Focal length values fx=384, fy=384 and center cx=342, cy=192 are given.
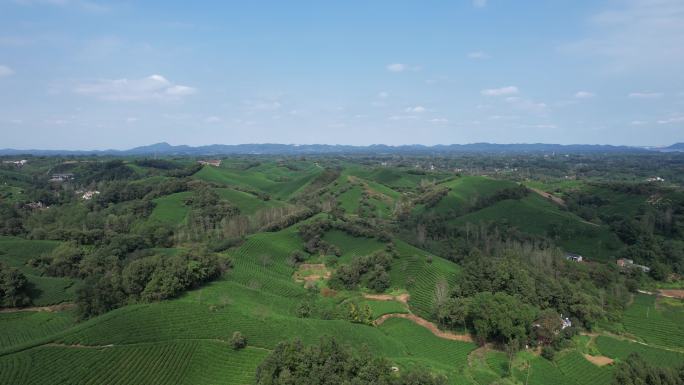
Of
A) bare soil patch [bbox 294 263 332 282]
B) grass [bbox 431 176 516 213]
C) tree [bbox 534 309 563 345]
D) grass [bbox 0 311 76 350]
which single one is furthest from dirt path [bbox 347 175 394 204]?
grass [bbox 0 311 76 350]

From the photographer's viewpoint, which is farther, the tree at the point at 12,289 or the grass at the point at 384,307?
the grass at the point at 384,307

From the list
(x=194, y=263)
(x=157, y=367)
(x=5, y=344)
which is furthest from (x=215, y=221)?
(x=157, y=367)

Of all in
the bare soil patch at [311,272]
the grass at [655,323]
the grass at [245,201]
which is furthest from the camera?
the grass at [245,201]

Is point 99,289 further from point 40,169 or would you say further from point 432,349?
point 40,169

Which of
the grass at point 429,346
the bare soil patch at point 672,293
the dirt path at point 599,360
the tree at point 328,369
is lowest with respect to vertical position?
the dirt path at point 599,360

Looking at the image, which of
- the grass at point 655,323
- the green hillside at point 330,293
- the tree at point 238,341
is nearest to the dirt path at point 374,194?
the green hillside at point 330,293

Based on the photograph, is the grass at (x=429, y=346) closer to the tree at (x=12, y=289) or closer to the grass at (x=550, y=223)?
the tree at (x=12, y=289)

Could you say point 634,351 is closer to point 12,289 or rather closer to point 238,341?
point 238,341
